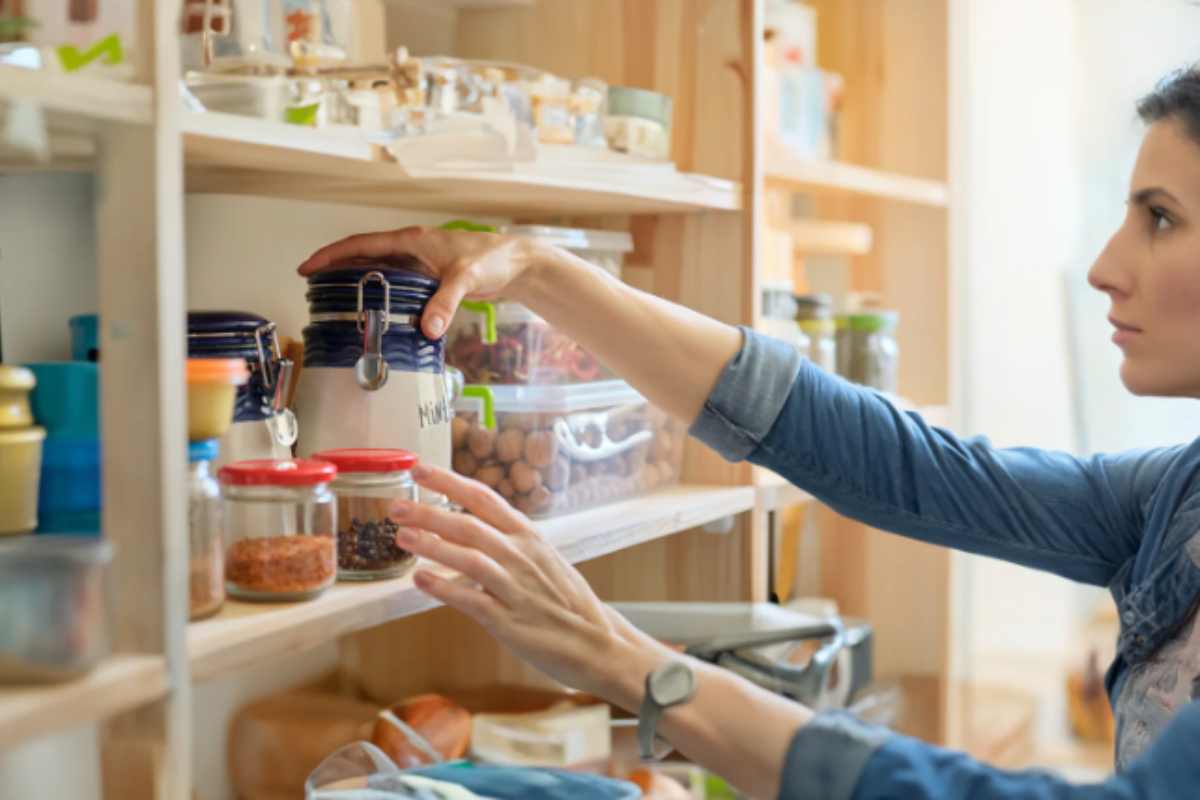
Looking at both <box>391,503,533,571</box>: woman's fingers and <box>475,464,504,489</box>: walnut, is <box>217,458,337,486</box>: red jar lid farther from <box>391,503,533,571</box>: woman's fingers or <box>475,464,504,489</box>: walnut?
<box>475,464,504,489</box>: walnut

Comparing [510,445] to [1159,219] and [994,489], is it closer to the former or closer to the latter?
[994,489]

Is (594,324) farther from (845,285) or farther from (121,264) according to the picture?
(845,285)

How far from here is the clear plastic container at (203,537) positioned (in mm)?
821

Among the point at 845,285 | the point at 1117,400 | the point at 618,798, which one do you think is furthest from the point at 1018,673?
the point at 618,798

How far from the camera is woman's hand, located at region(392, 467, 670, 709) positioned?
900 mm

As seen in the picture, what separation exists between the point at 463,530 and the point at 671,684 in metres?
0.18

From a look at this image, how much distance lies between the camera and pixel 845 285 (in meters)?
2.21

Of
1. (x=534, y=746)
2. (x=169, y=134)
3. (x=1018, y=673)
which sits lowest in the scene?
(x=1018, y=673)

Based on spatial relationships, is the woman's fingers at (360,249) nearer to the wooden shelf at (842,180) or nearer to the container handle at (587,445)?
the container handle at (587,445)

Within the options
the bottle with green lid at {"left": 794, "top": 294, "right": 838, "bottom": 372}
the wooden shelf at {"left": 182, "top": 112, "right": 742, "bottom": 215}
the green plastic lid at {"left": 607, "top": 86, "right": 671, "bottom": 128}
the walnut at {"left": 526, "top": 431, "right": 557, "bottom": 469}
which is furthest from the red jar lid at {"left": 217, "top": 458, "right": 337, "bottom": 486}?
the bottle with green lid at {"left": 794, "top": 294, "right": 838, "bottom": 372}

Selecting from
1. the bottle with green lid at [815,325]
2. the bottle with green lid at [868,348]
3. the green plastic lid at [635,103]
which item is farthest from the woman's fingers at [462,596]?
the bottle with green lid at [868,348]

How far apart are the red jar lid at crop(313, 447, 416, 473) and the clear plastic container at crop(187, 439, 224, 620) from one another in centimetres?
12

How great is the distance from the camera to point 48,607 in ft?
2.24

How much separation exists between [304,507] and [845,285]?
1484 millimetres
